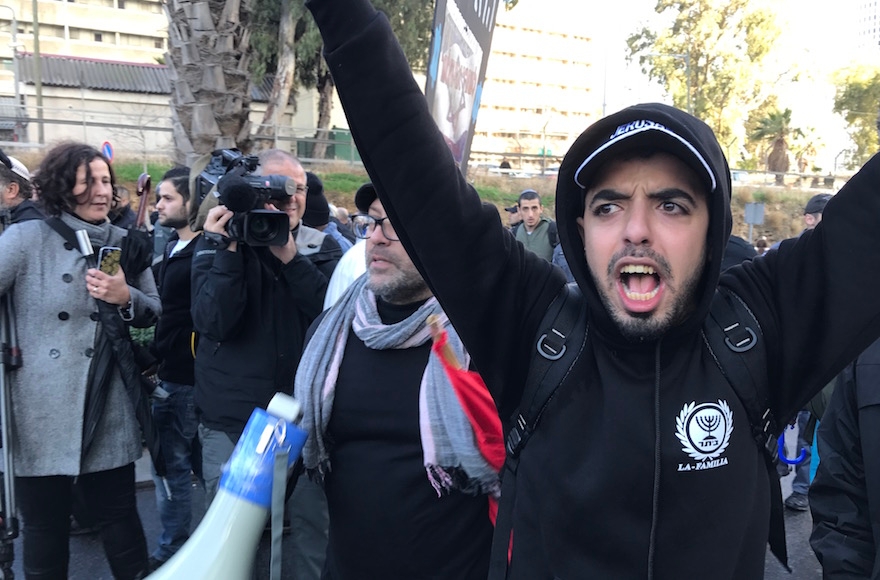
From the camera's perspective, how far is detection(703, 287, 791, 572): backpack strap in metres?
1.33

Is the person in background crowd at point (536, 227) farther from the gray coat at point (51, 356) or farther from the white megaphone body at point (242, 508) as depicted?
the white megaphone body at point (242, 508)

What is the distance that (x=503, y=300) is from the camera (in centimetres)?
142

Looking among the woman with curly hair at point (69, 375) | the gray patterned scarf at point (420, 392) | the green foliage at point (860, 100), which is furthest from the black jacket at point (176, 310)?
the green foliage at point (860, 100)

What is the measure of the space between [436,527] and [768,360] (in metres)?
1.11

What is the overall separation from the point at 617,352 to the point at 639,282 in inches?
5.2

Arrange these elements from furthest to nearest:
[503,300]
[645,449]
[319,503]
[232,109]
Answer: [232,109] < [319,503] < [503,300] < [645,449]

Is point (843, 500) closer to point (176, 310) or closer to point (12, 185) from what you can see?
point (176, 310)

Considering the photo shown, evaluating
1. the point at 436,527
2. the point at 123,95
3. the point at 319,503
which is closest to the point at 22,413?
the point at 319,503

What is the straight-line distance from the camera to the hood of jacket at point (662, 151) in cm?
132

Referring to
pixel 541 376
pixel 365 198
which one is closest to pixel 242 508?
pixel 541 376

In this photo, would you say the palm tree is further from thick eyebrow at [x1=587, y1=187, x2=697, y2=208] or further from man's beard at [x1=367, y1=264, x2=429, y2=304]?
thick eyebrow at [x1=587, y1=187, x2=697, y2=208]

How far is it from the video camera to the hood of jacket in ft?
5.15

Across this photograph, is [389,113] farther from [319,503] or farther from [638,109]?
[319,503]

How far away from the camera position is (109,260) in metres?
3.11
